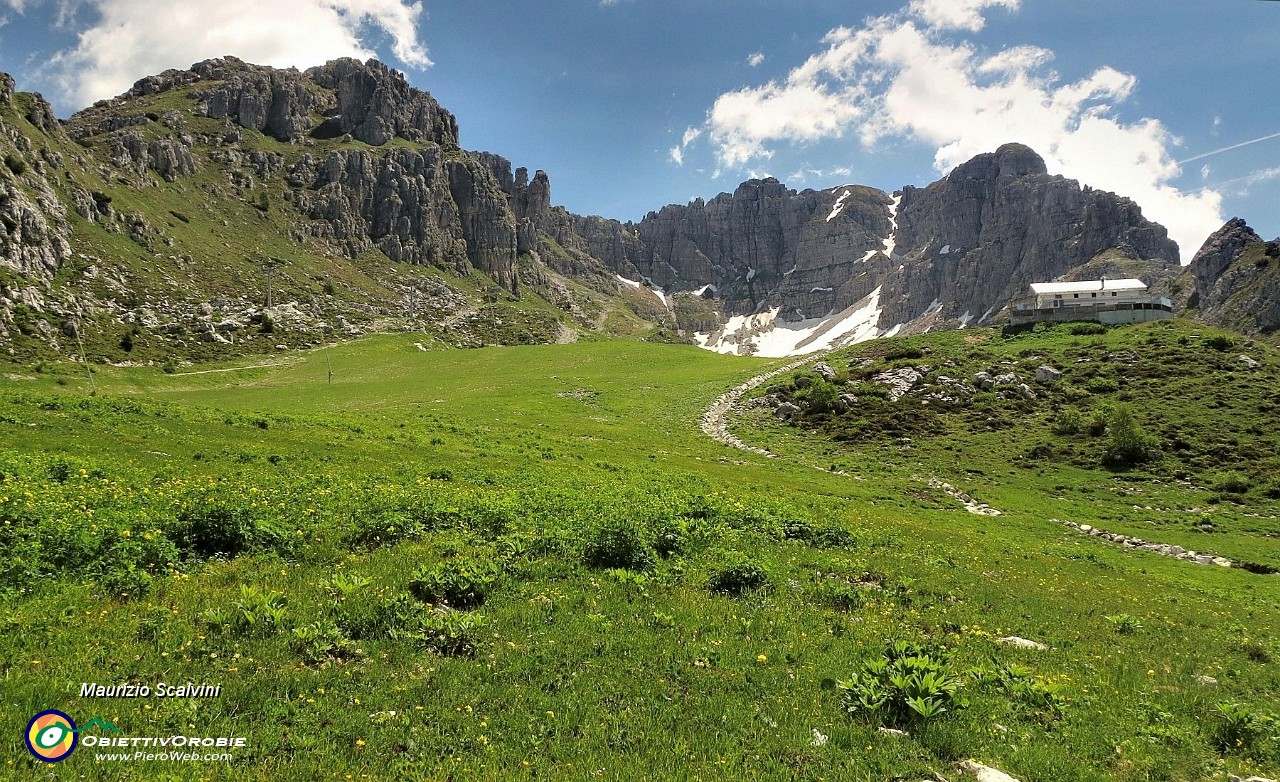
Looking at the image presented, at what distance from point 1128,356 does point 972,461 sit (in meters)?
30.6

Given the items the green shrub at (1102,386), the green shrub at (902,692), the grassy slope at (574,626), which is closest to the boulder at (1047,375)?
the green shrub at (1102,386)

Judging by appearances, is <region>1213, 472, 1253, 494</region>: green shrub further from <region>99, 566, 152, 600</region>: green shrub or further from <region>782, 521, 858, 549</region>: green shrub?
<region>99, 566, 152, 600</region>: green shrub

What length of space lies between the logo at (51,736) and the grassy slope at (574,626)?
18cm

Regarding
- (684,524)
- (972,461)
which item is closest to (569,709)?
(684,524)

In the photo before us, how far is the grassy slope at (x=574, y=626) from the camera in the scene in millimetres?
7188

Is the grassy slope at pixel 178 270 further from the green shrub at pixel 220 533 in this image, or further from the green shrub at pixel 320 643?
the green shrub at pixel 320 643

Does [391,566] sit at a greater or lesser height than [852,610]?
greater

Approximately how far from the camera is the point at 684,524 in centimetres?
1770

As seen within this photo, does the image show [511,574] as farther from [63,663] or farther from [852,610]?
[852,610]

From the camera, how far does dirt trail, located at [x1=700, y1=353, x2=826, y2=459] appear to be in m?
52.9

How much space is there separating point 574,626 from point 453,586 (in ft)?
8.80

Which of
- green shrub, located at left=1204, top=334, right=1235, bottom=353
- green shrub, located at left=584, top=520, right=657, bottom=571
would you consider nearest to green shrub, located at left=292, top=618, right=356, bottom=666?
green shrub, located at left=584, top=520, right=657, bottom=571

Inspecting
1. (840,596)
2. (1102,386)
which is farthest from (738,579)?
(1102,386)

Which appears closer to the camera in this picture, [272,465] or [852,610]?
[852,610]
